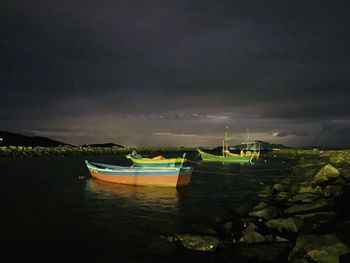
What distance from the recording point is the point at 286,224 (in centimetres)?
1647

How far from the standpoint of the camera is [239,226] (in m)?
18.1

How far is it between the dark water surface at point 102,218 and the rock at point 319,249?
5206 millimetres

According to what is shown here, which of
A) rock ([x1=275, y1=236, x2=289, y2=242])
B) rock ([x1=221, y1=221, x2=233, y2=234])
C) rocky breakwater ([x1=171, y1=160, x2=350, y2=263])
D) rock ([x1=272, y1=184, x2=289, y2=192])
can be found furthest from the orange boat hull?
rock ([x1=275, y1=236, x2=289, y2=242])

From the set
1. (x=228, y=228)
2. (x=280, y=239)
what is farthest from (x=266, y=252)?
(x=228, y=228)

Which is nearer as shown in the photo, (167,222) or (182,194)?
(167,222)

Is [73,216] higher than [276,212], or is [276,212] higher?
[276,212]

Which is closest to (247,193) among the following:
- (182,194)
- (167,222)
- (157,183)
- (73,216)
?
(182,194)

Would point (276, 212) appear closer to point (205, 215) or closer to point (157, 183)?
point (205, 215)

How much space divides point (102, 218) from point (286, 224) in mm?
12878

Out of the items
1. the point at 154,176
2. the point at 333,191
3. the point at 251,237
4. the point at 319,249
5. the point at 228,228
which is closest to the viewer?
Result: the point at 319,249

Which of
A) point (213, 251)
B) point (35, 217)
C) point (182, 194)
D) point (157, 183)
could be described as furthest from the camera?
point (157, 183)

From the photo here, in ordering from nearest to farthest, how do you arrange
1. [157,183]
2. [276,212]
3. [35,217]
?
[276,212] → [35,217] → [157,183]

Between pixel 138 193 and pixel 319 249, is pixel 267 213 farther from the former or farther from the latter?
pixel 138 193

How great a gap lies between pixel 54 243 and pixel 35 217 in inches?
285
